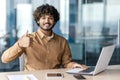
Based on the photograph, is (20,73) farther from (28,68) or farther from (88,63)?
(88,63)

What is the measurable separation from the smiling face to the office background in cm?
264

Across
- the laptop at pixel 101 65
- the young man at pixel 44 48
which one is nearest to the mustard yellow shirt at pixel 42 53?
the young man at pixel 44 48

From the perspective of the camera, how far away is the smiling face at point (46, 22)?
2.93m

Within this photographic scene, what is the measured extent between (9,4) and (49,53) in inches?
111

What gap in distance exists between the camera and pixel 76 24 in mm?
5812

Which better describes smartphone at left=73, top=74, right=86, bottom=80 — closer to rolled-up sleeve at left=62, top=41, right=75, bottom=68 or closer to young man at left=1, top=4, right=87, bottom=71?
young man at left=1, top=4, right=87, bottom=71

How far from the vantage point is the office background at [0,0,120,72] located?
18.3 ft

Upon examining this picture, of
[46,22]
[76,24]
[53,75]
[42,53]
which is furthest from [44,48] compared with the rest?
[76,24]

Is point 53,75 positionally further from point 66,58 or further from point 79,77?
point 66,58

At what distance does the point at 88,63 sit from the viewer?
5891 millimetres

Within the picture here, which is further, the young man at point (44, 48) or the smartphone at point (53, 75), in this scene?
the young man at point (44, 48)

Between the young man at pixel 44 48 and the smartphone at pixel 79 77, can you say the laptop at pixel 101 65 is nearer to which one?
the smartphone at pixel 79 77

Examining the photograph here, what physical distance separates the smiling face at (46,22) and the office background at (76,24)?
8.66ft

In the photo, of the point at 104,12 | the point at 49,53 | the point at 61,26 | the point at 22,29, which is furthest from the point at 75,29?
the point at 49,53
